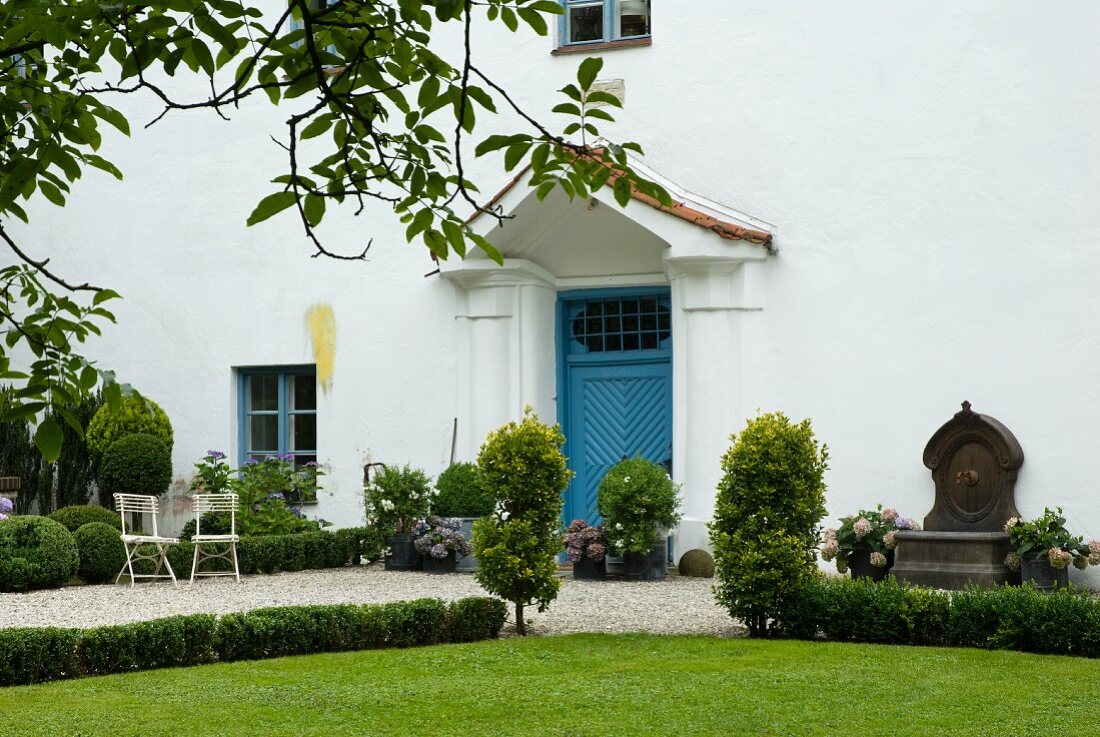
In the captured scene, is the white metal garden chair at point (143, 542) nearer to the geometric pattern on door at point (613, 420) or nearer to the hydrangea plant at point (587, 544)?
the hydrangea plant at point (587, 544)

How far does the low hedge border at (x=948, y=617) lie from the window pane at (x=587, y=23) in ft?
23.2

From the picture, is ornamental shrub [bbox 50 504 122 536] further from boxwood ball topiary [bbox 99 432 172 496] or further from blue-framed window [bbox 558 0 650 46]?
blue-framed window [bbox 558 0 650 46]

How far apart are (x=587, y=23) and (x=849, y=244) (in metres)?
3.68

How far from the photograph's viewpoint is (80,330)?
12.0 feet

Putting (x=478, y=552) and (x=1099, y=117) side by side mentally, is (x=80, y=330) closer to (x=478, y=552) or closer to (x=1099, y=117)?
(x=478, y=552)

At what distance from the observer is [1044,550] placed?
10.9 m

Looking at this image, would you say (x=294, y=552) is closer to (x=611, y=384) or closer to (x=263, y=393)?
(x=263, y=393)

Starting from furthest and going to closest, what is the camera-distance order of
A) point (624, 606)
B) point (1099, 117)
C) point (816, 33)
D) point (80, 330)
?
point (816, 33), point (1099, 117), point (624, 606), point (80, 330)

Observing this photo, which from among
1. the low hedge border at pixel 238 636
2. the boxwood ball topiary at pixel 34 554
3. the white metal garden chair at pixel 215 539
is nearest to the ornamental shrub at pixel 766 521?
the low hedge border at pixel 238 636

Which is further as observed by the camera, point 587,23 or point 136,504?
point 587,23

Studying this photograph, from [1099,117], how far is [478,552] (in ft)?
22.7

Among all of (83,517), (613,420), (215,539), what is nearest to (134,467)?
(83,517)

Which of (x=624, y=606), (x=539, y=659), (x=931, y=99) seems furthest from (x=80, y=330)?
(x=931, y=99)

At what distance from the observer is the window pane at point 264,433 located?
1531cm
